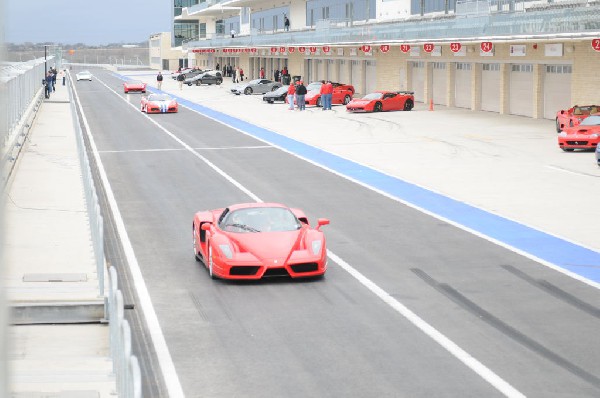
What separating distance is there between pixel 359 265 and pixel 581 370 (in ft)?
19.2

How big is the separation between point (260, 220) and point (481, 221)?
20.6ft

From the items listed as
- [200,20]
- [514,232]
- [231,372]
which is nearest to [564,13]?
[514,232]

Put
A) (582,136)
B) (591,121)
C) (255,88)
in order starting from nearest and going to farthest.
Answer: (582,136) < (591,121) < (255,88)

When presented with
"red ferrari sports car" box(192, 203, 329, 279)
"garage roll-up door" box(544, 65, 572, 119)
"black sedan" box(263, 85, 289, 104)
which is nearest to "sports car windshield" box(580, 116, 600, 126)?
"garage roll-up door" box(544, 65, 572, 119)

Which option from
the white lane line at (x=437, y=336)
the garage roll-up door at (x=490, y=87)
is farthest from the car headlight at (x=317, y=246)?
the garage roll-up door at (x=490, y=87)

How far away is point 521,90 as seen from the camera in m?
47.5

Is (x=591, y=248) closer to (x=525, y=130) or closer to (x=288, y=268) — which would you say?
(x=288, y=268)

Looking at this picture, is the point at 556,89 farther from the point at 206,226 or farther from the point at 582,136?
the point at 206,226

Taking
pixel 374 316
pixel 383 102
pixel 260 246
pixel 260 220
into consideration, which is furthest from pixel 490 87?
pixel 374 316

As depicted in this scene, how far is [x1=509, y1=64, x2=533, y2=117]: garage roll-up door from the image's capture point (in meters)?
46.5

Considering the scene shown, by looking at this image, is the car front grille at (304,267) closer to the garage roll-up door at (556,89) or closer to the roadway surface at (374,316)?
the roadway surface at (374,316)

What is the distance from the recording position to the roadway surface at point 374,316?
30.9ft

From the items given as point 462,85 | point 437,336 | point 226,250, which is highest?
point 462,85

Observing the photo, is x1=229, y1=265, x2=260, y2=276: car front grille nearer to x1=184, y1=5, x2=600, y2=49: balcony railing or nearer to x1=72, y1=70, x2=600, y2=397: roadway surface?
x1=72, y1=70, x2=600, y2=397: roadway surface
